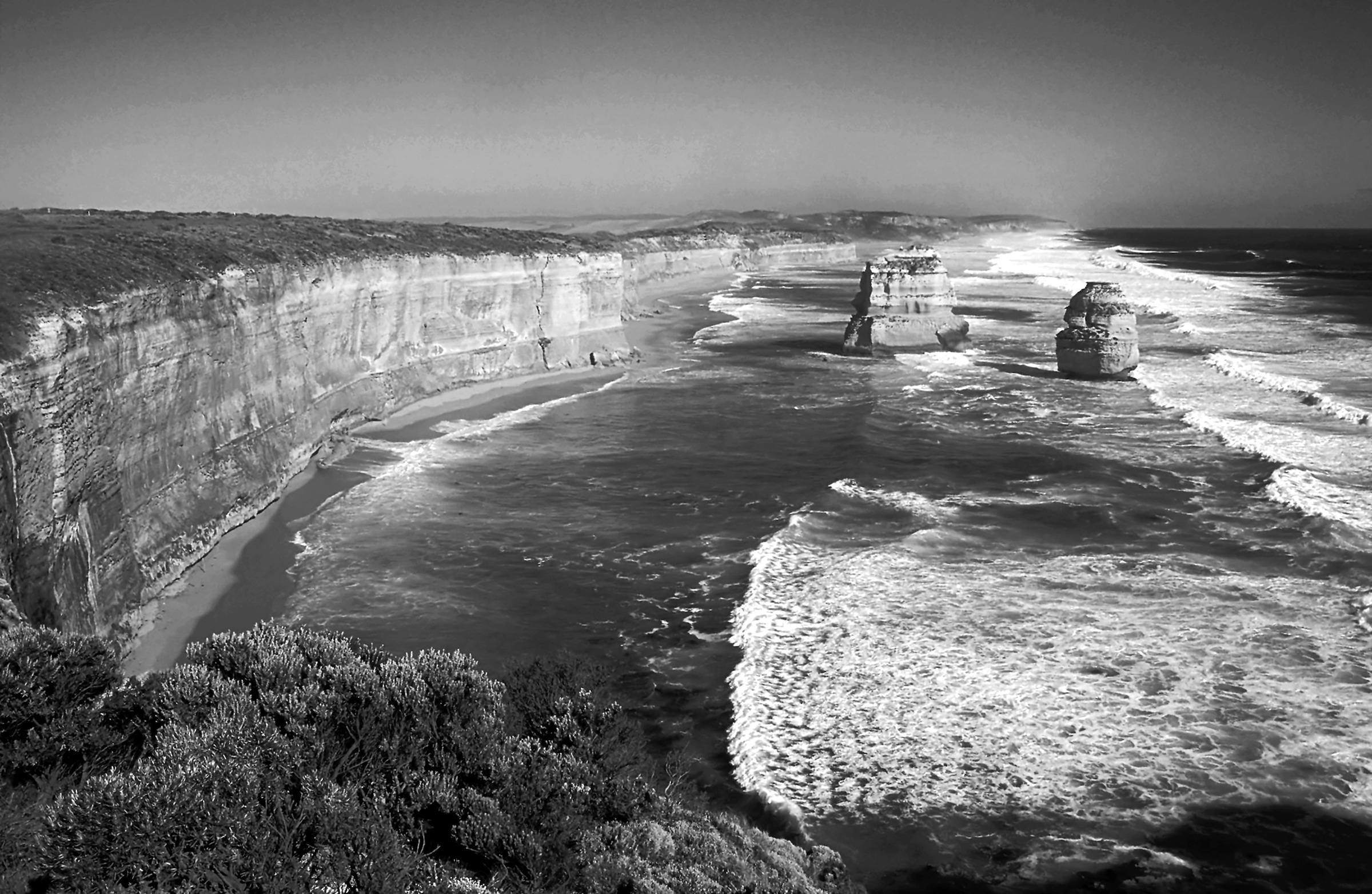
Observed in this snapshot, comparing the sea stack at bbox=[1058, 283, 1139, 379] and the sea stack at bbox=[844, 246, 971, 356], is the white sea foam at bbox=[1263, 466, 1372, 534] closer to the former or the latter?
the sea stack at bbox=[1058, 283, 1139, 379]

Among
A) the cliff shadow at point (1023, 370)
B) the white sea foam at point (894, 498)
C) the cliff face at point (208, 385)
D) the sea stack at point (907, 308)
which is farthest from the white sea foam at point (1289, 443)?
the cliff face at point (208, 385)

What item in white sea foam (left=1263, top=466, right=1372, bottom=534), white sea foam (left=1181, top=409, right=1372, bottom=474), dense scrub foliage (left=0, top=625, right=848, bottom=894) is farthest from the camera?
white sea foam (left=1181, top=409, right=1372, bottom=474)

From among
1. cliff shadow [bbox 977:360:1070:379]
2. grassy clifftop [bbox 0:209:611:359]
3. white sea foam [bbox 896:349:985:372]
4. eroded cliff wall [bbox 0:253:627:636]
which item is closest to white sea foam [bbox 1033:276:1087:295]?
white sea foam [bbox 896:349:985:372]

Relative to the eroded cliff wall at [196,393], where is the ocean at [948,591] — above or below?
below

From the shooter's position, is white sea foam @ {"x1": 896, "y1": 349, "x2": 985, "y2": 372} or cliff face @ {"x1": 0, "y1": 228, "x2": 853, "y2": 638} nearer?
cliff face @ {"x1": 0, "y1": 228, "x2": 853, "y2": 638}

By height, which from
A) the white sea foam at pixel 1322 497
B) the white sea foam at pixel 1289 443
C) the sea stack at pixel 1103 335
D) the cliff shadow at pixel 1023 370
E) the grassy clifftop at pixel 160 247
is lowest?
the white sea foam at pixel 1322 497

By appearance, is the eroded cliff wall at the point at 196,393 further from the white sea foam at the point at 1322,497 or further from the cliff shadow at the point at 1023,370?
the white sea foam at the point at 1322,497
